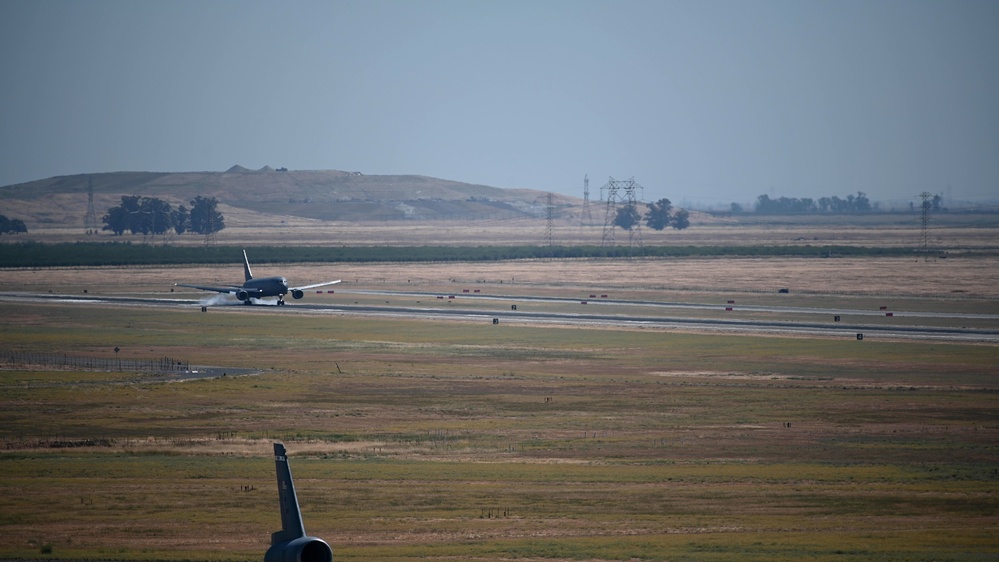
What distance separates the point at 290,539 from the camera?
78.9 feet

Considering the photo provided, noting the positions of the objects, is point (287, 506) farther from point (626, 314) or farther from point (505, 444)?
point (626, 314)

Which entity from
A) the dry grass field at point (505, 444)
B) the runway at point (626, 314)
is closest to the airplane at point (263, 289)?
the runway at point (626, 314)

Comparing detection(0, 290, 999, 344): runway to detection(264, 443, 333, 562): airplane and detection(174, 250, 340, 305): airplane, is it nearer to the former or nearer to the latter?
detection(174, 250, 340, 305): airplane

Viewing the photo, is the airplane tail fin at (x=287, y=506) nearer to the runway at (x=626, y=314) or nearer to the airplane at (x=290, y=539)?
the airplane at (x=290, y=539)

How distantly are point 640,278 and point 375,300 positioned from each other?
52569 millimetres

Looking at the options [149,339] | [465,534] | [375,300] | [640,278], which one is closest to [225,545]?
[465,534]

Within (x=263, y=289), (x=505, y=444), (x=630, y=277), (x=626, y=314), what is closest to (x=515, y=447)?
(x=505, y=444)

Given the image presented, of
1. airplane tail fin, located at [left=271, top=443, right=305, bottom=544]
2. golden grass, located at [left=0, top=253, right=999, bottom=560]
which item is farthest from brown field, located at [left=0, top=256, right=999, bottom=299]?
airplane tail fin, located at [left=271, top=443, right=305, bottom=544]

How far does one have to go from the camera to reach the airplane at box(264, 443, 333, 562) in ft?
75.8

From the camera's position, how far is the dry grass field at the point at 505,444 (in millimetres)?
37156

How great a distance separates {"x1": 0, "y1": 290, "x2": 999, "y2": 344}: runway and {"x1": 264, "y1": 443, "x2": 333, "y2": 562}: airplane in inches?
3095

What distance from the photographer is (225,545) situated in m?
36.0

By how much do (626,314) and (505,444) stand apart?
65260 millimetres

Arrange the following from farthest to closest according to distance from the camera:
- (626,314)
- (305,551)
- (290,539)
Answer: (626,314)
(290,539)
(305,551)
